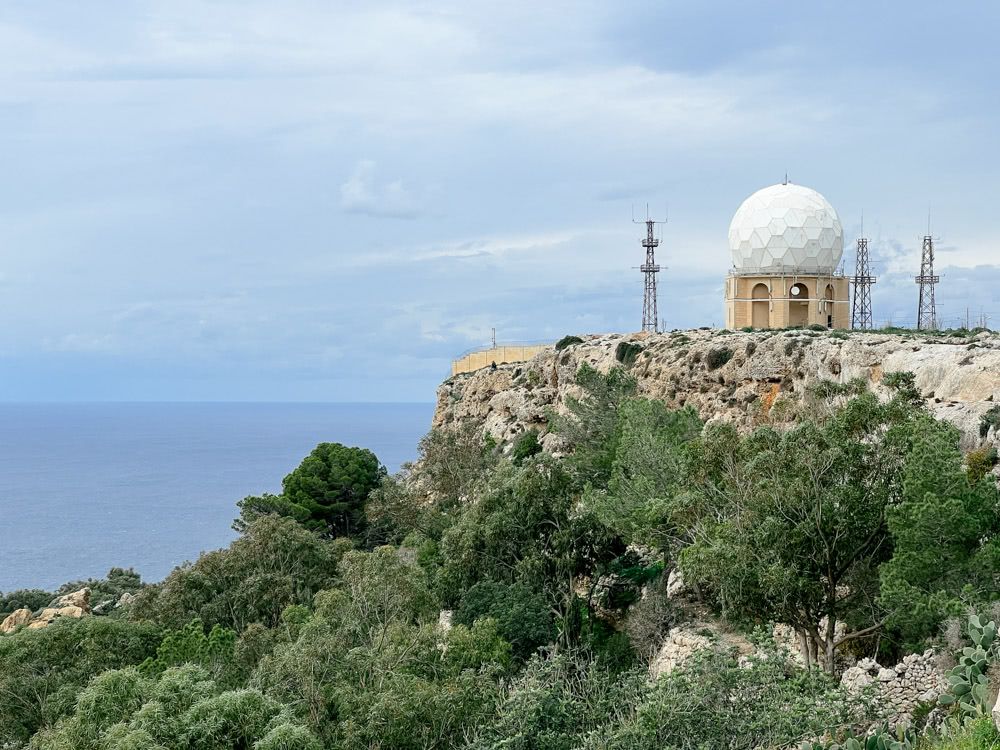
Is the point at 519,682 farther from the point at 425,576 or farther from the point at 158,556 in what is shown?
the point at 158,556

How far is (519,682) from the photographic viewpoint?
18.8 m

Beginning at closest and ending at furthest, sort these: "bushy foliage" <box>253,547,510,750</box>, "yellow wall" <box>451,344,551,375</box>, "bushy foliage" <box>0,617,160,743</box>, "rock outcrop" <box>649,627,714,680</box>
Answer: "bushy foliage" <box>253,547,510,750</box>
"rock outcrop" <box>649,627,714,680</box>
"bushy foliage" <box>0,617,160,743</box>
"yellow wall" <box>451,344,551,375</box>

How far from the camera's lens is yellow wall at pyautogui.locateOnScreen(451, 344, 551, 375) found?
60.6 meters

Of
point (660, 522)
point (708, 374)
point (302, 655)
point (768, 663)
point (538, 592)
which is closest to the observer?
point (768, 663)

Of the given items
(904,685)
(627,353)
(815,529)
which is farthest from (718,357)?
(904,685)

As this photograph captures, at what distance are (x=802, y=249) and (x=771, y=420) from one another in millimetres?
16630

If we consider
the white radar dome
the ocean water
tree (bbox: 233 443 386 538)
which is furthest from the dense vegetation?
the ocean water

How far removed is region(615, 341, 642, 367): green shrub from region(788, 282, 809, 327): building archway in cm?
734

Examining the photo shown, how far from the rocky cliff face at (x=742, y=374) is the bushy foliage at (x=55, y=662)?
18.1m

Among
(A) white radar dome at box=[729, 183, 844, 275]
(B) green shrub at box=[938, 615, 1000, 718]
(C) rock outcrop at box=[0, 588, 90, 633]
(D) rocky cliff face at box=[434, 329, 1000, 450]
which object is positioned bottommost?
(C) rock outcrop at box=[0, 588, 90, 633]

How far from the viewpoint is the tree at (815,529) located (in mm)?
18922

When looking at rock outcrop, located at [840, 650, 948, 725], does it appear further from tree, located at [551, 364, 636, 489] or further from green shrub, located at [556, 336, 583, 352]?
green shrub, located at [556, 336, 583, 352]

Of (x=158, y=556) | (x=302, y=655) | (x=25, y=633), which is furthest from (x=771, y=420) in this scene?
(x=158, y=556)

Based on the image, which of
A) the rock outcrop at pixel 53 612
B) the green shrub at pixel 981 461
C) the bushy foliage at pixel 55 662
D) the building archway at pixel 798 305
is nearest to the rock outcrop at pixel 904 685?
the green shrub at pixel 981 461
